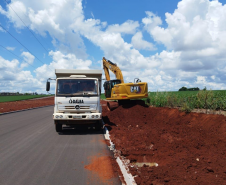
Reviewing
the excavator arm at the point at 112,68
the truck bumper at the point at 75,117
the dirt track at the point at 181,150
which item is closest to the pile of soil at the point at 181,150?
the dirt track at the point at 181,150

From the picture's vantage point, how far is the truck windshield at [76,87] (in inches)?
390

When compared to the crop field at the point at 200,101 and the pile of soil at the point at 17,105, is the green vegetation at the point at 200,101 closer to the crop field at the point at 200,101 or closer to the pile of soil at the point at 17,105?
the crop field at the point at 200,101

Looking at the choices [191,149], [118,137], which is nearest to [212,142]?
[191,149]

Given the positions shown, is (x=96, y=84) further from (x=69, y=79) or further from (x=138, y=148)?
(x=138, y=148)

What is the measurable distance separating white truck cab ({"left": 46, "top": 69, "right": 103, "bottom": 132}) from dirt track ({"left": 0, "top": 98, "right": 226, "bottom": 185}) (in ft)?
4.99

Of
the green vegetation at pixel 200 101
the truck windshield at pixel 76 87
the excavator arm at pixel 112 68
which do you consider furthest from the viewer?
the excavator arm at pixel 112 68

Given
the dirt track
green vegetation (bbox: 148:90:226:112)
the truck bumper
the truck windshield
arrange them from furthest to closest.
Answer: green vegetation (bbox: 148:90:226:112)
the truck windshield
the truck bumper
the dirt track

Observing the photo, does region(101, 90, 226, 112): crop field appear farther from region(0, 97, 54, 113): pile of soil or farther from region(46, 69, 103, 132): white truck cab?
region(0, 97, 54, 113): pile of soil

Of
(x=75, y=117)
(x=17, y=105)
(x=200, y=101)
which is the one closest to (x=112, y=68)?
(x=200, y=101)

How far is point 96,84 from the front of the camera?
10164 millimetres

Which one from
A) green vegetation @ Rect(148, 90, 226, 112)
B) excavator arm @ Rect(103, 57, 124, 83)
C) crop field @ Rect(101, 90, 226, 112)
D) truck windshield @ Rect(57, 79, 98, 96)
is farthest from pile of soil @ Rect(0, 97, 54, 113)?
green vegetation @ Rect(148, 90, 226, 112)

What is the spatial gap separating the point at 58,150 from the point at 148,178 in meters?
3.51

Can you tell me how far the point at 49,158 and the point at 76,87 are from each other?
4545 millimetres

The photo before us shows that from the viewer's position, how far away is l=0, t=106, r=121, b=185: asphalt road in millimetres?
4551
